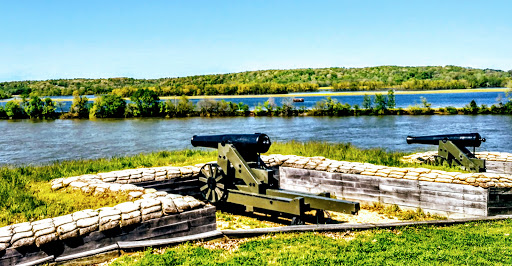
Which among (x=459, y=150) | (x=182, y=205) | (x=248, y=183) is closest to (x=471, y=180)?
(x=459, y=150)

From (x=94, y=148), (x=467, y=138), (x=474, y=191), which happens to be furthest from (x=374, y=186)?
(x=94, y=148)

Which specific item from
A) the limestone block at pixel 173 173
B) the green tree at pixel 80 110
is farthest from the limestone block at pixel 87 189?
the green tree at pixel 80 110

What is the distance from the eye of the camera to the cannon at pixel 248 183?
22.9 feet

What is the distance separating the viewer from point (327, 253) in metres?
5.14

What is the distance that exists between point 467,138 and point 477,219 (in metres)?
3.50

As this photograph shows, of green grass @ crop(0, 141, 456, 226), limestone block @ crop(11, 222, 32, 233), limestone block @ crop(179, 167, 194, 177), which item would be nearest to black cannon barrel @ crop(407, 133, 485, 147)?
green grass @ crop(0, 141, 456, 226)

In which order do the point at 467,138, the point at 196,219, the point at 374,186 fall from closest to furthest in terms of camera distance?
1. the point at 196,219
2. the point at 374,186
3. the point at 467,138

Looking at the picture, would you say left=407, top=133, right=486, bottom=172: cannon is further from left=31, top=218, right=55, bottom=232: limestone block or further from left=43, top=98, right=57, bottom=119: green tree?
left=43, top=98, right=57, bottom=119: green tree

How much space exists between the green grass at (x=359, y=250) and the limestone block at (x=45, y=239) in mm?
743

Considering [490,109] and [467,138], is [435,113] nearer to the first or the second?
[490,109]

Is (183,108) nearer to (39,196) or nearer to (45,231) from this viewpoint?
(39,196)

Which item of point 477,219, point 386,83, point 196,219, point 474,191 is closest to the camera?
point 196,219

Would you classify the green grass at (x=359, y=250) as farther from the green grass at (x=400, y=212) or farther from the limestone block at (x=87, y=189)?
the limestone block at (x=87, y=189)

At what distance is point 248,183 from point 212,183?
86 cm
